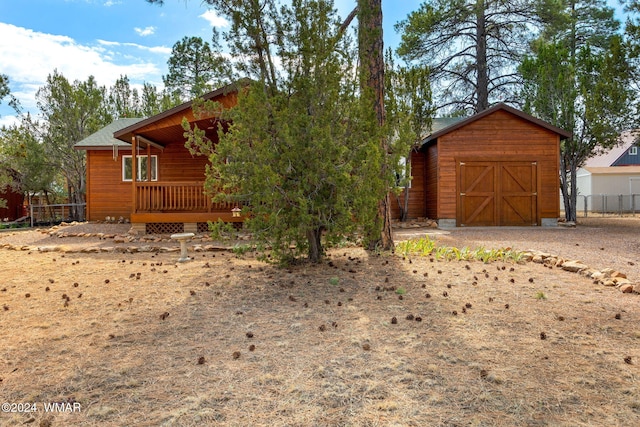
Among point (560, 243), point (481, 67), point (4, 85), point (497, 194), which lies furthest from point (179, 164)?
point (481, 67)

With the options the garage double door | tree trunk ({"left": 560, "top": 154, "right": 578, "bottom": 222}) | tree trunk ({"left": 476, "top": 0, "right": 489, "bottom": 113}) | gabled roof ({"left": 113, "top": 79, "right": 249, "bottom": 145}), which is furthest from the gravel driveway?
tree trunk ({"left": 476, "top": 0, "right": 489, "bottom": 113})

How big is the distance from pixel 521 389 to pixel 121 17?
9.94m

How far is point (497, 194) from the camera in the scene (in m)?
13.3

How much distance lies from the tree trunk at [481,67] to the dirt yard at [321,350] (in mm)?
16503

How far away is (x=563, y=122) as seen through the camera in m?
14.7

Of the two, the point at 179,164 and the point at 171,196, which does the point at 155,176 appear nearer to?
the point at 179,164

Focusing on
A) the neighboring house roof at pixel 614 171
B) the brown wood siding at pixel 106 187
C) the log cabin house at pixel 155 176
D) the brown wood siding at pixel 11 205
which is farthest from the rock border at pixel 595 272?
the neighboring house roof at pixel 614 171

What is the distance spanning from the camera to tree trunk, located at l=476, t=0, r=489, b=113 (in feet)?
63.7

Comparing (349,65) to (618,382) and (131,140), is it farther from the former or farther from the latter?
(131,140)

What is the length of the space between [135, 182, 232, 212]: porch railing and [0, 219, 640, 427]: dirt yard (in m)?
6.15

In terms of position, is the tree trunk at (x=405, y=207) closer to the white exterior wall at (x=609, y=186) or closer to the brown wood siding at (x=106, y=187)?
the brown wood siding at (x=106, y=187)

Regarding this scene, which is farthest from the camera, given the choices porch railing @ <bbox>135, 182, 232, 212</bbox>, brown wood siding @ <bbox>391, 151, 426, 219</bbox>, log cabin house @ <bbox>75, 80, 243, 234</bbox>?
brown wood siding @ <bbox>391, 151, 426, 219</bbox>

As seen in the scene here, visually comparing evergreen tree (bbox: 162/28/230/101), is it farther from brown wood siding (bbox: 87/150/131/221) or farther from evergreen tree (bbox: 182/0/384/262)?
evergreen tree (bbox: 182/0/384/262)

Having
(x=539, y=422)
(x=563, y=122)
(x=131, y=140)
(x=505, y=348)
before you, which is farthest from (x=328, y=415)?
(x=563, y=122)
